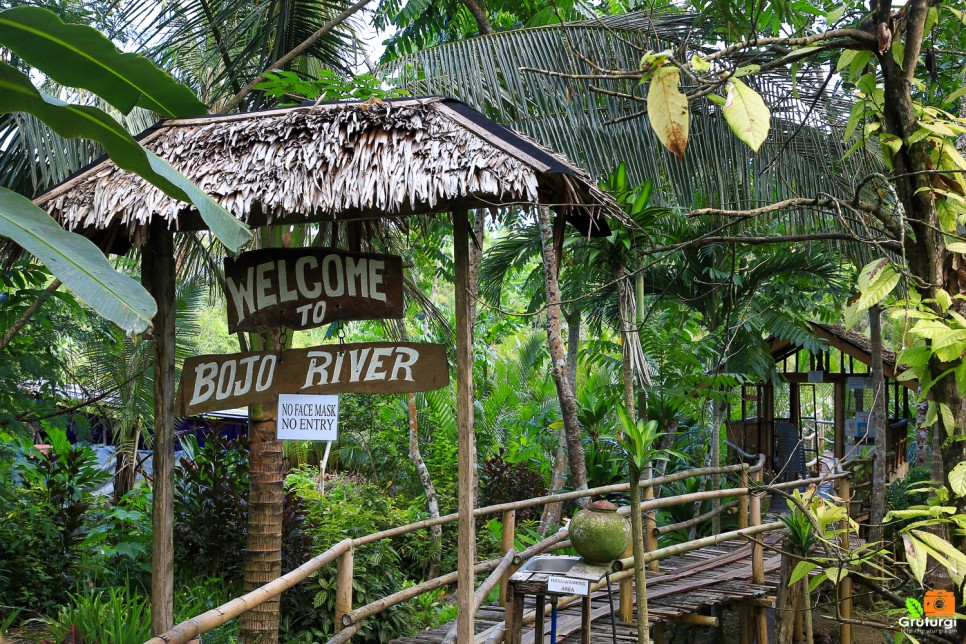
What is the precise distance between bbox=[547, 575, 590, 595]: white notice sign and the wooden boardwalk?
122 centimetres

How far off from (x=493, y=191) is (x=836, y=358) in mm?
17157

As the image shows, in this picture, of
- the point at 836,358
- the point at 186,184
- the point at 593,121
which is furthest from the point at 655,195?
the point at 836,358

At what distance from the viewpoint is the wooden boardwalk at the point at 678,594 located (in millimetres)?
4680

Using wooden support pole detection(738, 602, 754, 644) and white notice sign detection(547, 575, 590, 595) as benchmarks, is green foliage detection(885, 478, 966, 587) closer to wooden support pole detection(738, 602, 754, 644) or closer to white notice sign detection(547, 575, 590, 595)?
white notice sign detection(547, 575, 590, 595)

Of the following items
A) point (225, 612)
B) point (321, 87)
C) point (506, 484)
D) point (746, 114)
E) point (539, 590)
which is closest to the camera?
point (746, 114)

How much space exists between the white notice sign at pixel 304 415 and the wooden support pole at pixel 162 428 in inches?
21.1

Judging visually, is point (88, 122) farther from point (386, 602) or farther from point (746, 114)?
point (386, 602)

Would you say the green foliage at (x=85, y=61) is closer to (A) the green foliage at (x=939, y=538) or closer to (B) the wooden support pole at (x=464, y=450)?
(B) the wooden support pole at (x=464, y=450)

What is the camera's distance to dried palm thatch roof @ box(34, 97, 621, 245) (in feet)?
10.6

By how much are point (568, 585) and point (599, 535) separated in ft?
0.90

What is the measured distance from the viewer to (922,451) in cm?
893

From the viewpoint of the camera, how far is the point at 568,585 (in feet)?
11.0

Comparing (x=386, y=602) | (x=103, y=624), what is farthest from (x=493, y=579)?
(x=103, y=624)

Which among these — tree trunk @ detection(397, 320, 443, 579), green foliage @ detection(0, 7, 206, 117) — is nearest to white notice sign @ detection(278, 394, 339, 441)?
green foliage @ detection(0, 7, 206, 117)
